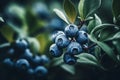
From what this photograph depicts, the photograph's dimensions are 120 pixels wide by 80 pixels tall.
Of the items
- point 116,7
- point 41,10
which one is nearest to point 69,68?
point 116,7

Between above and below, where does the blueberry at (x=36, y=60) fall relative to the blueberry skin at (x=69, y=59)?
above

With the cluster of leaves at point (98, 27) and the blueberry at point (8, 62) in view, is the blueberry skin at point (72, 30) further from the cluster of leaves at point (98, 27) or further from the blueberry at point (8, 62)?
the blueberry at point (8, 62)

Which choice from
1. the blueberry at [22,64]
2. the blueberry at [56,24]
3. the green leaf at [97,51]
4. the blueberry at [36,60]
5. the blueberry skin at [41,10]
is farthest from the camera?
the blueberry skin at [41,10]

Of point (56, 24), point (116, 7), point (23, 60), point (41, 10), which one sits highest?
point (41, 10)

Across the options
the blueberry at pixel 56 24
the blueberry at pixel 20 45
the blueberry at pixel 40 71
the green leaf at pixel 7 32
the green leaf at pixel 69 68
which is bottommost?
the green leaf at pixel 69 68

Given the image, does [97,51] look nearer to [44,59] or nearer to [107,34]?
[107,34]

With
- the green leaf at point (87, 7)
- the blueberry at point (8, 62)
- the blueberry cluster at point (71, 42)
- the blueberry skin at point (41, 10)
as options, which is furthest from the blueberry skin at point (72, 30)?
the blueberry skin at point (41, 10)

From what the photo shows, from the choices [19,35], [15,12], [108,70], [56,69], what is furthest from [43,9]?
[108,70]

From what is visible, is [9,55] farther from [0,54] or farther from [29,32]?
[29,32]
